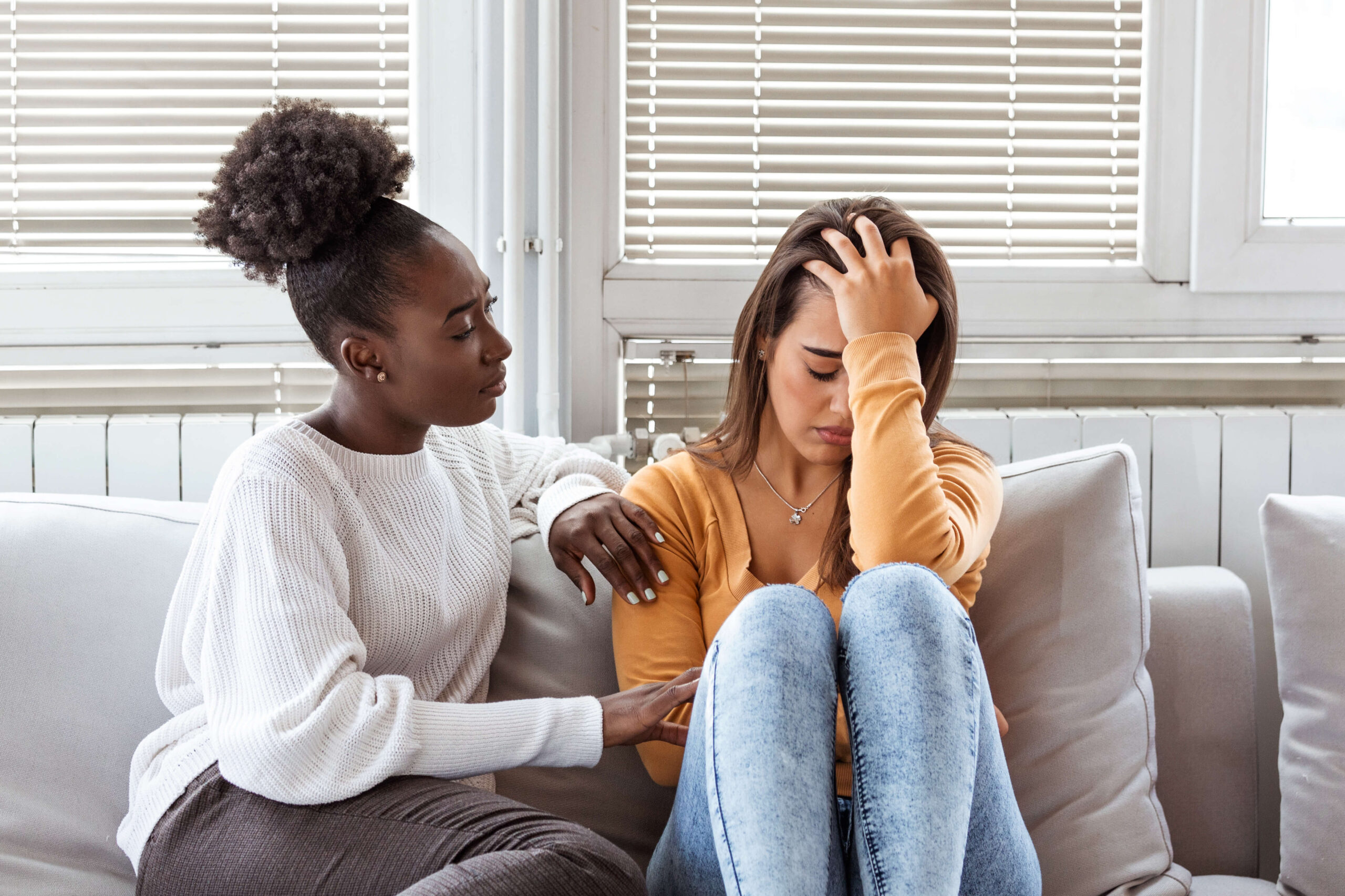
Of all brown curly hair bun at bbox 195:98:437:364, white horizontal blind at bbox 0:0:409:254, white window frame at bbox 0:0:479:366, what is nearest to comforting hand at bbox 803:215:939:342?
brown curly hair bun at bbox 195:98:437:364

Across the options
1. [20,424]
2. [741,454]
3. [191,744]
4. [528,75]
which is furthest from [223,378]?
[741,454]

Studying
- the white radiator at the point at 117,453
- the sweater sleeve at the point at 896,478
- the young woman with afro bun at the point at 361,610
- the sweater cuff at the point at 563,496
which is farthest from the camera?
the white radiator at the point at 117,453

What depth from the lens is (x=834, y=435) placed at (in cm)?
124

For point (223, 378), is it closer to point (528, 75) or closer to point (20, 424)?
point (20, 424)

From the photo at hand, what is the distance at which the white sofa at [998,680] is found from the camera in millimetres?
1206

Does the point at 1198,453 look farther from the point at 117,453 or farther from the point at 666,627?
the point at 117,453

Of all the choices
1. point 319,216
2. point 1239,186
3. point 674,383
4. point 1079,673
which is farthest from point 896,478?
point 1239,186

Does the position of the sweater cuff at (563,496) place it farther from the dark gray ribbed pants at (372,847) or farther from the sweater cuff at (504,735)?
the dark gray ribbed pants at (372,847)

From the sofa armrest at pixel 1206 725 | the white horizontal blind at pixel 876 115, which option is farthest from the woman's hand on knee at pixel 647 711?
the white horizontal blind at pixel 876 115

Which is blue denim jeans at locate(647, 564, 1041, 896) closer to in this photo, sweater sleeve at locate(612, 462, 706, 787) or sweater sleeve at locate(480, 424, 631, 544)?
sweater sleeve at locate(612, 462, 706, 787)

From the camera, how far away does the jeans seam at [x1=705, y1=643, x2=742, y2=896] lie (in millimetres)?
835

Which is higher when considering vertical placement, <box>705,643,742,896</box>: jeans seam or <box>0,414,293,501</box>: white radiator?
<box>0,414,293,501</box>: white radiator

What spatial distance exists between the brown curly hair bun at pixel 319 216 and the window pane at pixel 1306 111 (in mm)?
1449

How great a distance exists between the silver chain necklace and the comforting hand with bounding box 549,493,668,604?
16 cm
